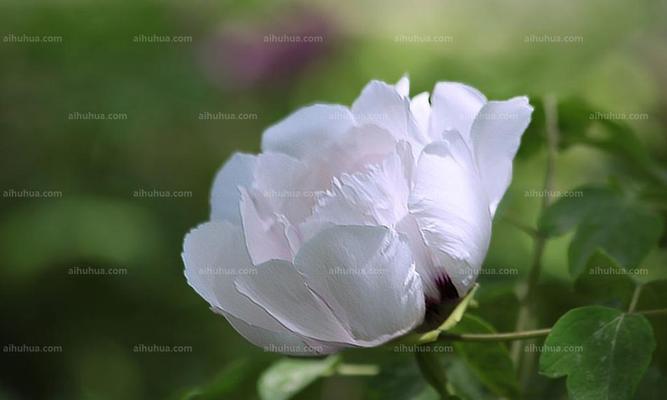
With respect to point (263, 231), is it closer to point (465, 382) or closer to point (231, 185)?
point (231, 185)

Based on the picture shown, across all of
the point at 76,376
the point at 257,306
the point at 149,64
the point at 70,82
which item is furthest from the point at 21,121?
the point at 257,306

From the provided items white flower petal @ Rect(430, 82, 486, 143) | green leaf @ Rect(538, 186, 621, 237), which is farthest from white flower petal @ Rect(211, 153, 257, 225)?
green leaf @ Rect(538, 186, 621, 237)

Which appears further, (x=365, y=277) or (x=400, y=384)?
(x=400, y=384)

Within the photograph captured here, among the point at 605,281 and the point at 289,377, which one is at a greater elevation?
the point at 605,281

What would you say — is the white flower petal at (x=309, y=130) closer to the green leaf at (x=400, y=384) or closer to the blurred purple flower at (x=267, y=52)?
the green leaf at (x=400, y=384)

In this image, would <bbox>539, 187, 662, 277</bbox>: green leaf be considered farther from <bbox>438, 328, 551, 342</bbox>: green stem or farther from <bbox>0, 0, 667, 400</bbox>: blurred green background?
<bbox>0, 0, 667, 400</bbox>: blurred green background

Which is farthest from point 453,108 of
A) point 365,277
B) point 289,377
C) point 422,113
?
point 289,377

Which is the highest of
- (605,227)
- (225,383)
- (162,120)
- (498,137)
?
(498,137)
